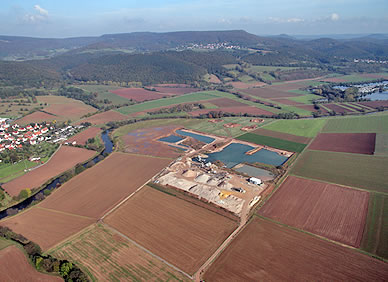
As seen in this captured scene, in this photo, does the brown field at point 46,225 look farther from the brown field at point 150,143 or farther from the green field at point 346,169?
the green field at point 346,169

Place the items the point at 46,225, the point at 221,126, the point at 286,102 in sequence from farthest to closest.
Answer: the point at 286,102 < the point at 221,126 < the point at 46,225

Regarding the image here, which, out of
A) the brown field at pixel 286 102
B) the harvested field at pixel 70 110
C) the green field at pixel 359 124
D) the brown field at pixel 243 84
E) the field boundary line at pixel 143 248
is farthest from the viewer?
the brown field at pixel 243 84

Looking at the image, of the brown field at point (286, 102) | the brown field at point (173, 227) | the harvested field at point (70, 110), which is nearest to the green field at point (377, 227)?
the brown field at point (173, 227)

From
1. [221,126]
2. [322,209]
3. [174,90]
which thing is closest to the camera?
[322,209]

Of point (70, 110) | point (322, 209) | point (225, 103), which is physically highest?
point (225, 103)

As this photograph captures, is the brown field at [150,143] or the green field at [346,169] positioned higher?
the green field at [346,169]

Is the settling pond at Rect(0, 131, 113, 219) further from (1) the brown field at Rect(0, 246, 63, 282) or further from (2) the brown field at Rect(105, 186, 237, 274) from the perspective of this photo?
(2) the brown field at Rect(105, 186, 237, 274)

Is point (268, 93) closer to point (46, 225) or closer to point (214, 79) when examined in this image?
point (214, 79)

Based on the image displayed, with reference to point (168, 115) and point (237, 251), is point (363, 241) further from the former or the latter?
point (168, 115)

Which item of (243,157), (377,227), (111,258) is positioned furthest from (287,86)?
(111,258)
